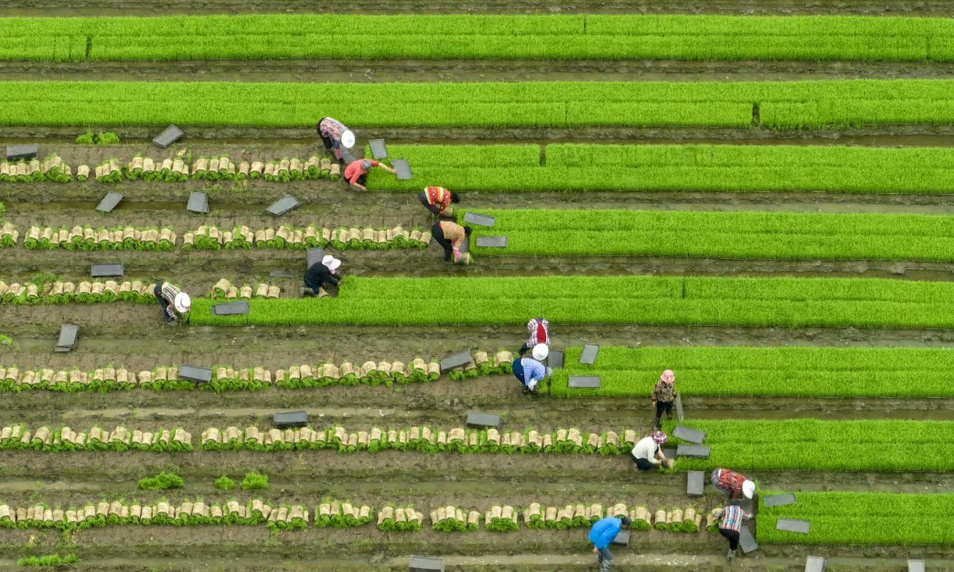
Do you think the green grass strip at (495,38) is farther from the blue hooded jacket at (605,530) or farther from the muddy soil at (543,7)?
the blue hooded jacket at (605,530)

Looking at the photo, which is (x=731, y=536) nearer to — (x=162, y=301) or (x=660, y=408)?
(x=660, y=408)

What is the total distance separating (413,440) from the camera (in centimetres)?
3366

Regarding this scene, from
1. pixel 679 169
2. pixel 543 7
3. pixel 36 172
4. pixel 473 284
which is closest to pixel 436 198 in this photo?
pixel 473 284

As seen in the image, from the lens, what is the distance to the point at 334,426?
34062 mm

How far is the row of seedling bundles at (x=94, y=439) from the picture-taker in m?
33.7

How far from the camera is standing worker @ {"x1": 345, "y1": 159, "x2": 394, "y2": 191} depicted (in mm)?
36906

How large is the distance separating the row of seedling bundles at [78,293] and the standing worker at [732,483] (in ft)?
63.7

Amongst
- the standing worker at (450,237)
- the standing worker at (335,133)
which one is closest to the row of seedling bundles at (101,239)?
the standing worker at (335,133)

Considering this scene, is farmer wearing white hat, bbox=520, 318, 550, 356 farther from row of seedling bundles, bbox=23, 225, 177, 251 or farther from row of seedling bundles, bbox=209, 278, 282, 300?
row of seedling bundles, bbox=23, 225, 177, 251

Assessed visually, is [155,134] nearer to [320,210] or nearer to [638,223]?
[320,210]

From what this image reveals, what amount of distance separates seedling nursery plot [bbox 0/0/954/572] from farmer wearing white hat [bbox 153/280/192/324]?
491 millimetres

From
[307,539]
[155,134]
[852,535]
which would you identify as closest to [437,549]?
[307,539]

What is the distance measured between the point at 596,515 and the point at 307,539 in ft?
29.0

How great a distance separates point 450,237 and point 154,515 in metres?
12.7
